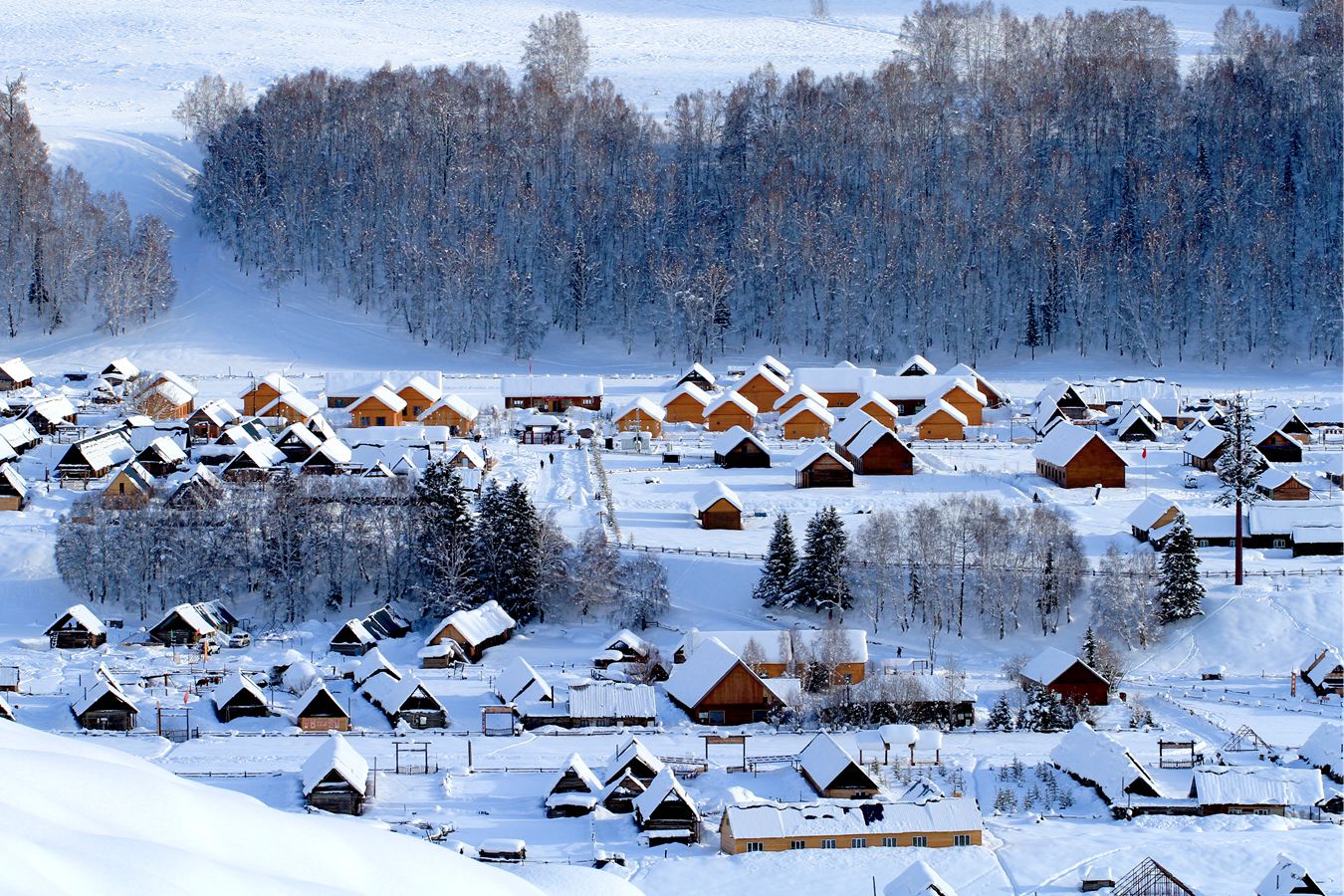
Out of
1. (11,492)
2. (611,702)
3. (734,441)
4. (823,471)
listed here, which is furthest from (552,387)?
(611,702)

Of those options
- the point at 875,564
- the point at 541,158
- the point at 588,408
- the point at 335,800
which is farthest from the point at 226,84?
the point at 335,800

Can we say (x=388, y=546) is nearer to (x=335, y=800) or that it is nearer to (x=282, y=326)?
(x=335, y=800)

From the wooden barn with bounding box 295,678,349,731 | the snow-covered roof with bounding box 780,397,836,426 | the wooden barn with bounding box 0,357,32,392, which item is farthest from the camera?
the wooden barn with bounding box 0,357,32,392

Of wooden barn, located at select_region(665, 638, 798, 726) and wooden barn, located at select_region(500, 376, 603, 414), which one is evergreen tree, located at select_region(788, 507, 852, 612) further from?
wooden barn, located at select_region(500, 376, 603, 414)

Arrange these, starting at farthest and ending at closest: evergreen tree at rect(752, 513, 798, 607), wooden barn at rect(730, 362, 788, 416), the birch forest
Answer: the birch forest < wooden barn at rect(730, 362, 788, 416) < evergreen tree at rect(752, 513, 798, 607)

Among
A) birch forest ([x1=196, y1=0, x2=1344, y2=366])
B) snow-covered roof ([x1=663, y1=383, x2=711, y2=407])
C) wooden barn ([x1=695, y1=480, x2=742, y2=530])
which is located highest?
birch forest ([x1=196, y1=0, x2=1344, y2=366])

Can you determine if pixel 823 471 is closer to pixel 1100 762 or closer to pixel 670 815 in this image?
pixel 1100 762

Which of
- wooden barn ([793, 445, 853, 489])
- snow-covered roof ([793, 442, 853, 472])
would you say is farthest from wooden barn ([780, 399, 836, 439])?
wooden barn ([793, 445, 853, 489])
